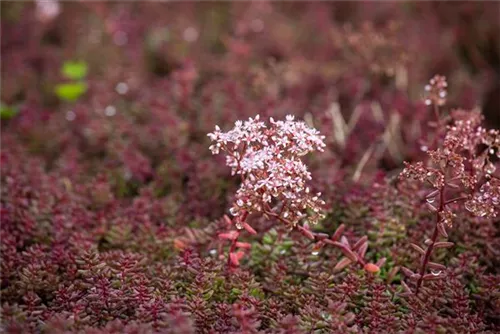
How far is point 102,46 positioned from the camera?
4441mm

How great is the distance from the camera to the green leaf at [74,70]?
4.03m

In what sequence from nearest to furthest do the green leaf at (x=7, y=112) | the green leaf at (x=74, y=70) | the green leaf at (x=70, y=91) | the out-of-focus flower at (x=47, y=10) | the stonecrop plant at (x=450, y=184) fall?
the stonecrop plant at (x=450, y=184) < the green leaf at (x=7, y=112) < the green leaf at (x=70, y=91) < the green leaf at (x=74, y=70) < the out-of-focus flower at (x=47, y=10)

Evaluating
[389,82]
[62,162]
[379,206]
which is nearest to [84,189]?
[62,162]

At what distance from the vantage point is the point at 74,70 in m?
4.03

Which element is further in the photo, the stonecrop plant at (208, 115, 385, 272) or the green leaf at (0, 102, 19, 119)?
the green leaf at (0, 102, 19, 119)

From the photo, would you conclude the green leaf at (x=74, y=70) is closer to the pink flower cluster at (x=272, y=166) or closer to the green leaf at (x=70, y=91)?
the green leaf at (x=70, y=91)

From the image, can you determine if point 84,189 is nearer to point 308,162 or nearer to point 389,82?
point 308,162

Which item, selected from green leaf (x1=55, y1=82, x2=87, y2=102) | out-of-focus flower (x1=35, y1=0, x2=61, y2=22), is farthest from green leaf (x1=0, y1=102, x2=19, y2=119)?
out-of-focus flower (x1=35, y1=0, x2=61, y2=22)

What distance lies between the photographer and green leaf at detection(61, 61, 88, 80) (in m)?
4.03

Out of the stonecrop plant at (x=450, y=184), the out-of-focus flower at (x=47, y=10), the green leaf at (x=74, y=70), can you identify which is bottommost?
the stonecrop plant at (x=450, y=184)

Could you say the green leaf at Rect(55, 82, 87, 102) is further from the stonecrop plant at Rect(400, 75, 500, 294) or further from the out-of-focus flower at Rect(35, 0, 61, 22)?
the stonecrop plant at Rect(400, 75, 500, 294)

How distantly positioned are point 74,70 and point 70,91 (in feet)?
0.59

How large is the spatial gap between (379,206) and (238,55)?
179 centimetres

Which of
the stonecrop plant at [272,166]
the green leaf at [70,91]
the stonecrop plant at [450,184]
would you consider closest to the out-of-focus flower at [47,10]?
the green leaf at [70,91]
